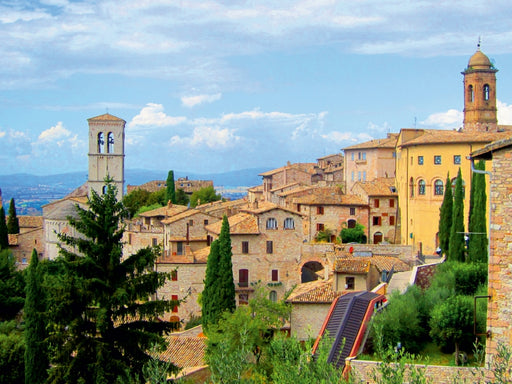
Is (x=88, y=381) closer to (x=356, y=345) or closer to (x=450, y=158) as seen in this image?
(x=356, y=345)

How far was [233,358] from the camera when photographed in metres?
11.5

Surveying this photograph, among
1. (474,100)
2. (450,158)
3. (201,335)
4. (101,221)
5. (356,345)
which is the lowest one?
(201,335)

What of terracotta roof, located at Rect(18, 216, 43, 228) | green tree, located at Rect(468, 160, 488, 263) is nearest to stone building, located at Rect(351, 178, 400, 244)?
green tree, located at Rect(468, 160, 488, 263)

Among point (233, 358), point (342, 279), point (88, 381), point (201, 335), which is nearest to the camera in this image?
point (233, 358)

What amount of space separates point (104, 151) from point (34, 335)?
4820 cm

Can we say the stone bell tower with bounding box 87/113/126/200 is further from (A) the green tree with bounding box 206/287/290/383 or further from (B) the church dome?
(A) the green tree with bounding box 206/287/290/383

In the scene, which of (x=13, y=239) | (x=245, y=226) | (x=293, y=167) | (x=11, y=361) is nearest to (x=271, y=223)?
(x=245, y=226)

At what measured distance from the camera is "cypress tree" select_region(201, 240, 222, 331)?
117 feet

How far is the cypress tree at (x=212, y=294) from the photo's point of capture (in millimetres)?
35619

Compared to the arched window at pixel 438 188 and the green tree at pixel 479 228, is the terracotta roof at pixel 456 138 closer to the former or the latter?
the arched window at pixel 438 188

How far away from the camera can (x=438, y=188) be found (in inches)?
1855

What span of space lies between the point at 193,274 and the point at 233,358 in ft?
103

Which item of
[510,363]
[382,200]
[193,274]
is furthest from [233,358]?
[382,200]

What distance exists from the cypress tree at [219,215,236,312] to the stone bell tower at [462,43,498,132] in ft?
104
